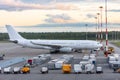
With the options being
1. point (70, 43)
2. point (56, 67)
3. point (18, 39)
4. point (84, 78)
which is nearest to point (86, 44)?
point (70, 43)

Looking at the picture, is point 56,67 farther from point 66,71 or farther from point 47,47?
point 47,47

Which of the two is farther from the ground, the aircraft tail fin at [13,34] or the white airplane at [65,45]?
the aircraft tail fin at [13,34]

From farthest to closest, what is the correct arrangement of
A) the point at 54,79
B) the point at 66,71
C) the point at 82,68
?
the point at 82,68, the point at 66,71, the point at 54,79

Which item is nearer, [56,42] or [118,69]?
[118,69]

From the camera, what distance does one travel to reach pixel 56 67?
2019 inches

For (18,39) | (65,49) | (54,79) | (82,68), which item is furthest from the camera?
(18,39)

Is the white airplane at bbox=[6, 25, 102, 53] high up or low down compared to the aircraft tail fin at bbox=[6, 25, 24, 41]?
down

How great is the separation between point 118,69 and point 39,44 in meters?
43.3

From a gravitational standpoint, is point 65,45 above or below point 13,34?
below

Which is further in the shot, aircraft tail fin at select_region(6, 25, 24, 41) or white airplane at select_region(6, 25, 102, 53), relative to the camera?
aircraft tail fin at select_region(6, 25, 24, 41)

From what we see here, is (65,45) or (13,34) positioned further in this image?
(13,34)

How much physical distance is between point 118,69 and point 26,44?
45.7 meters

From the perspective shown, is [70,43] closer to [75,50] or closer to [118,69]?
[75,50]

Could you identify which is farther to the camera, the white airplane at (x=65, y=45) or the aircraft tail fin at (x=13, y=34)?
the aircraft tail fin at (x=13, y=34)
